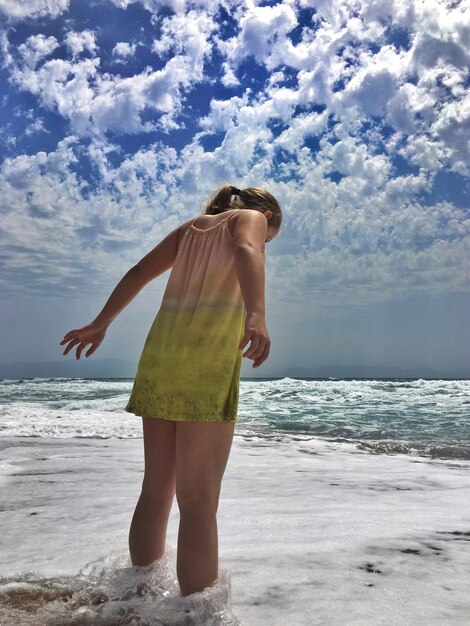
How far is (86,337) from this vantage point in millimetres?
2260

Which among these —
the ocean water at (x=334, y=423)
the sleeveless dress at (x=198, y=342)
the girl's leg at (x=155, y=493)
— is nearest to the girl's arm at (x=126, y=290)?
the sleeveless dress at (x=198, y=342)

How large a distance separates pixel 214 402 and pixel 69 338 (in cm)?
75

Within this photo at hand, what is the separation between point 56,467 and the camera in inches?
194

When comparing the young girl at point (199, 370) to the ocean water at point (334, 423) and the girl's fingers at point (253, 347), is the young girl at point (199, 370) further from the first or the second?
the ocean water at point (334, 423)

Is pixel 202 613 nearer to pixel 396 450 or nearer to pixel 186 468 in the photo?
pixel 186 468

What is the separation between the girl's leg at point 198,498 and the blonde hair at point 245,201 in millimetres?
846

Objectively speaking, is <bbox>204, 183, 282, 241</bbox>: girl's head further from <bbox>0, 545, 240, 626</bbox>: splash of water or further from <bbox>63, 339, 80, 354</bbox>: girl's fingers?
<bbox>0, 545, 240, 626</bbox>: splash of water

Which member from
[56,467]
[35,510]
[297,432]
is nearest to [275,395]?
[297,432]

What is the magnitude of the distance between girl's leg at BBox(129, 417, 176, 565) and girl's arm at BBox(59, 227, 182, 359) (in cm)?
46

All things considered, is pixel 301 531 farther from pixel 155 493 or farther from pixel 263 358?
pixel 263 358

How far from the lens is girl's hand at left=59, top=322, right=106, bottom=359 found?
224 cm

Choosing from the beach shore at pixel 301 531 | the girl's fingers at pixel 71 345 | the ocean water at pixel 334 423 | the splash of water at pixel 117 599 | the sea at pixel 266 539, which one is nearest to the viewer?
the splash of water at pixel 117 599

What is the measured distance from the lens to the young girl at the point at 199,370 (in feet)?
5.89

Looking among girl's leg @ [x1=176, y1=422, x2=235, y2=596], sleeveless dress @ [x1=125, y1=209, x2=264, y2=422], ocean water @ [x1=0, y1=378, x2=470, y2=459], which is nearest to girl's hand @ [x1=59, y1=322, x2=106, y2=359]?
sleeveless dress @ [x1=125, y1=209, x2=264, y2=422]
